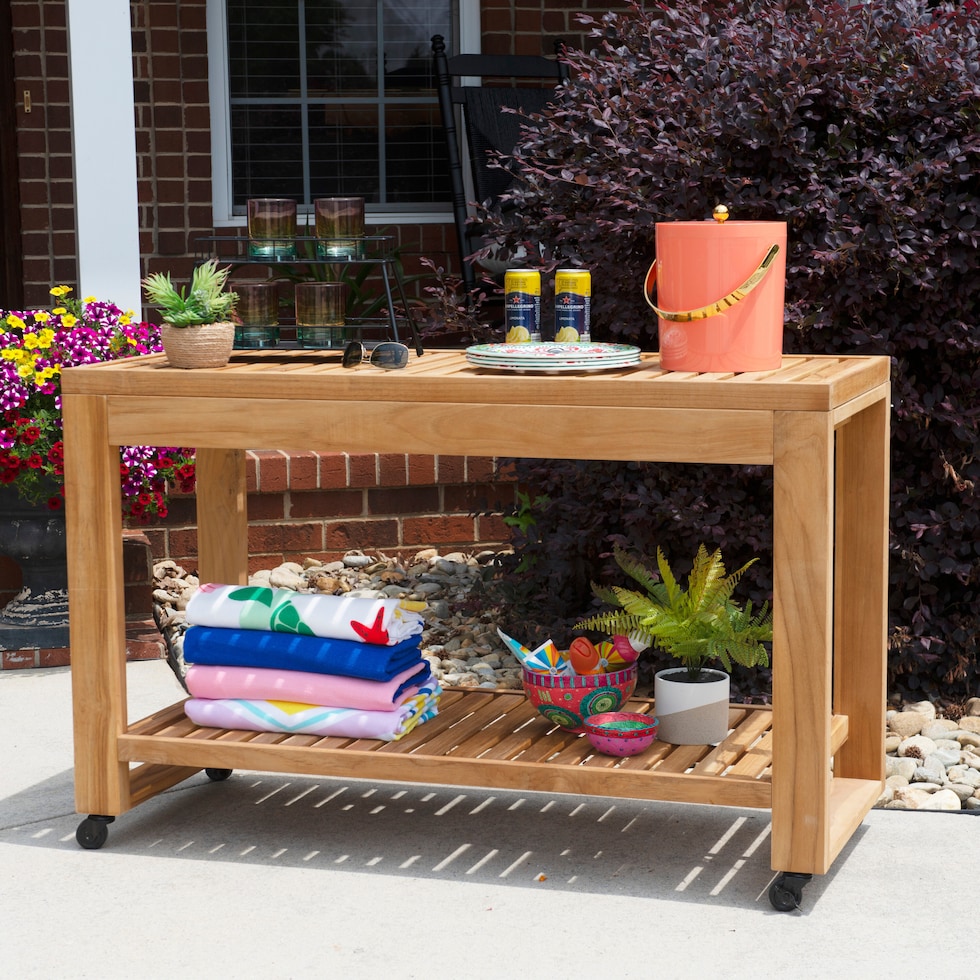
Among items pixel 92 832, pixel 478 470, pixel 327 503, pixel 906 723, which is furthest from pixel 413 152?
pixel 92 832

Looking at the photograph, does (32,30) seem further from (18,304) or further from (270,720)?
(270,720)

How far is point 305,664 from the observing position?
111 inches

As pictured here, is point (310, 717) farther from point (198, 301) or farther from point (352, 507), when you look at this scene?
point (352, 507)

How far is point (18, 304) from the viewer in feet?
20.3

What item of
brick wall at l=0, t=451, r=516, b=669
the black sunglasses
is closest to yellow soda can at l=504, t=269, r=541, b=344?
the black sunglasses

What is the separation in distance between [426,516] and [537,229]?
4.22 feet

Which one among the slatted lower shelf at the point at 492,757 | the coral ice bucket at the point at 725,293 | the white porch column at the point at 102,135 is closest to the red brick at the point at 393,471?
the white porch column at the point at 102,135

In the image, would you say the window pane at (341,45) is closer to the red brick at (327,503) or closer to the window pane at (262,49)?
the window pane at (262,49)

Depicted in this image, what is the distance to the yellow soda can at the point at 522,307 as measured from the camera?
Answer: 285cm

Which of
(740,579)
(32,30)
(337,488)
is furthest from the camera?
(32,30)

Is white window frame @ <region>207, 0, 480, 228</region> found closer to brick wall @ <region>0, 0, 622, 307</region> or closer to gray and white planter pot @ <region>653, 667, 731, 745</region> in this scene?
brick wall @ <region>0, 0, 622, 307</region>

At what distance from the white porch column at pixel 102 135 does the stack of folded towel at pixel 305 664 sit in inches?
67.7

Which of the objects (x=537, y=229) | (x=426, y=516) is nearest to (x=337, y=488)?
(x=426, y=516)

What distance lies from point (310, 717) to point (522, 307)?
830mm
